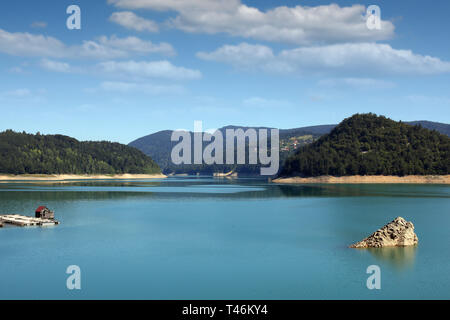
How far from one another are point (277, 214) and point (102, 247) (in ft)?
105

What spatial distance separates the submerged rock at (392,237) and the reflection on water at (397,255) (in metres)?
0.66

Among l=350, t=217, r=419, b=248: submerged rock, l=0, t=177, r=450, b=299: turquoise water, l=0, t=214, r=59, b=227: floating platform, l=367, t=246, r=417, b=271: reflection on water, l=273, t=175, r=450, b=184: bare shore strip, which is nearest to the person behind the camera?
l=0, t=177, r=450, b=299: turquoise water

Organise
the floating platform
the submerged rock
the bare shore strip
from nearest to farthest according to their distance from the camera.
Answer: the submerged rock
the floating platform
the bare shore strip

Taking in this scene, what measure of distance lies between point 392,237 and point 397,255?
3.57m

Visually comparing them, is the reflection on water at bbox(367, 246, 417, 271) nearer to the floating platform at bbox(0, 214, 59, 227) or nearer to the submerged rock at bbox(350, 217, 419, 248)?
the submerged rock at bbox(350, 217, 419, 248)

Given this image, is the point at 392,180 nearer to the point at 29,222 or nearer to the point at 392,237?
the point at 392,237

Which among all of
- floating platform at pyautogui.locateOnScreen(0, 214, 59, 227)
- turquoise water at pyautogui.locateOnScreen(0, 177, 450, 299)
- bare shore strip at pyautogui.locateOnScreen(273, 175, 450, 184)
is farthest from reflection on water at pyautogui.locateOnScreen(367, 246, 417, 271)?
bare shore strip at pyautogui.locateOnScreen(273, 175, 450, 184)

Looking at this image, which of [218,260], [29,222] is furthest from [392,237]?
[29,222]

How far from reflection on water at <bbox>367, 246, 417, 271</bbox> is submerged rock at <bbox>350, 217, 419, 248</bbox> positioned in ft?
2.16

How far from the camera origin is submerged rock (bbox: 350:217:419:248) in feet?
116

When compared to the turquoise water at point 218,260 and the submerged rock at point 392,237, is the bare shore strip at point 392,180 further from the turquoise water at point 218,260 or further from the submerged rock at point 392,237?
the submerged rock at point 392,237
